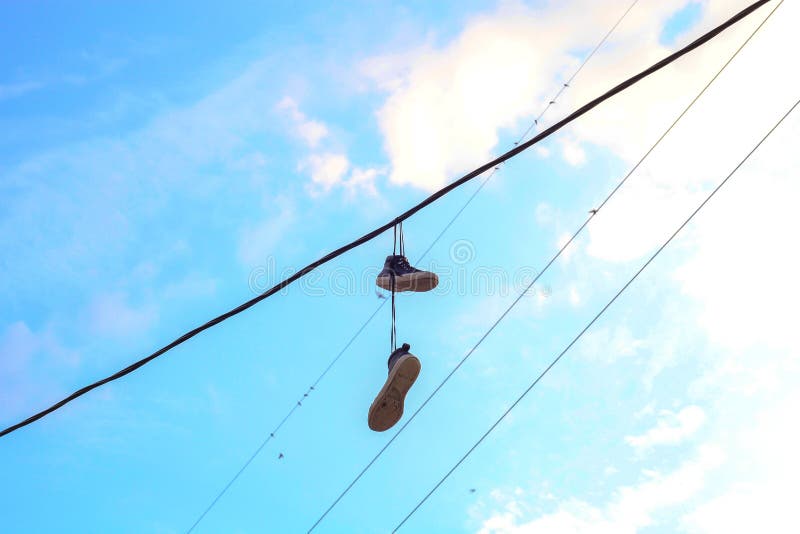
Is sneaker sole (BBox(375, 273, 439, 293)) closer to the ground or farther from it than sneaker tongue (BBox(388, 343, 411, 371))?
farther from it

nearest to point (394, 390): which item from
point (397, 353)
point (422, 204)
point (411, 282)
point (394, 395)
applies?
point (394, 395)

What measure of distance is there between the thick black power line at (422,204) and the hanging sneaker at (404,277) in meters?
1.00

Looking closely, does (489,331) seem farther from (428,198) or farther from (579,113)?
(579,113)

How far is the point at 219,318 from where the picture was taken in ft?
11.4

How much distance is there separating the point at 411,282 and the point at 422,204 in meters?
1.25

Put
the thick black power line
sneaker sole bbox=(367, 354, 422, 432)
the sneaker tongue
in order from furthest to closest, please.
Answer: the sneaker tongue, sneaker sole bbox=(367, 354, 422, 432), the thick black power line

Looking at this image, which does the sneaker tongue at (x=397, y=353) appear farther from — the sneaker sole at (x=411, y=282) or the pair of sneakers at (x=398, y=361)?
the sneaker sole at (x=411, y=282)

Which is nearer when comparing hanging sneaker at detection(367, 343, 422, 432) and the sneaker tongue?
hanging sneaker at detection(367, 343, 422, 432)

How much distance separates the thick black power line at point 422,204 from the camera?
262 centimetres

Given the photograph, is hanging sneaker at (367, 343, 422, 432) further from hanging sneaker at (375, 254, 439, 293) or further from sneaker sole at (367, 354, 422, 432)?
hanging sneaker at (375, 254, 439, 293)

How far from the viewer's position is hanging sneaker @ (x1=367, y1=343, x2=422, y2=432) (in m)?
4.40

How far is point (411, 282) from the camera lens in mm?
4457

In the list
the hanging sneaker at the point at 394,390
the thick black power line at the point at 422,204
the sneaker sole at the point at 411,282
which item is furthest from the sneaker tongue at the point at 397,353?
the thick black power line at the point at 422,204

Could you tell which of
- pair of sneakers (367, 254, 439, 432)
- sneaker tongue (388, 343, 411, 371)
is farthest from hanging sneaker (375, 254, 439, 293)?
sneaker tongue (388, 343, 411, 371)
